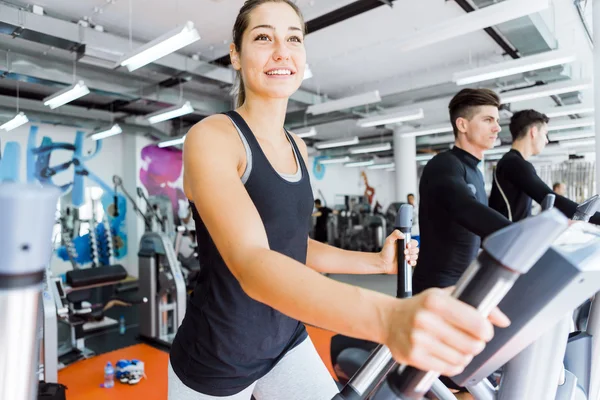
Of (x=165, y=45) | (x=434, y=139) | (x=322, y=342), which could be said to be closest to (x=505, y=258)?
(x=322, y=342)

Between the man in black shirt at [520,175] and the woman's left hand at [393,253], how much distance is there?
1.21 meters

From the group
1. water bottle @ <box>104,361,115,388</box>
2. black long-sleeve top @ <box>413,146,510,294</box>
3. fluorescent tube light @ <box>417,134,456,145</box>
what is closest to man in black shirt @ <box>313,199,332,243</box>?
fluorescent tube light @ <box>417,134,456,145</box>

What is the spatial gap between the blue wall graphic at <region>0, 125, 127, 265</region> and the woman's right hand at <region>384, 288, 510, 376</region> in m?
8.49

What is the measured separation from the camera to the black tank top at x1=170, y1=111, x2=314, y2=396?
3.39 ft

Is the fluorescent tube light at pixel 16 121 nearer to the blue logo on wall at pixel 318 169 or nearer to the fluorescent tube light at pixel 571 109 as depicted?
the fluorescent tube light at pixel 571 109

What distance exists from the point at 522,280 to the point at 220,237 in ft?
1.42

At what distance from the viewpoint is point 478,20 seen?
3924 millimetres

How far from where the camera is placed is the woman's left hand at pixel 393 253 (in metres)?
1.15

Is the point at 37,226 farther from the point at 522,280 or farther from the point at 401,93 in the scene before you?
the point at 401,93

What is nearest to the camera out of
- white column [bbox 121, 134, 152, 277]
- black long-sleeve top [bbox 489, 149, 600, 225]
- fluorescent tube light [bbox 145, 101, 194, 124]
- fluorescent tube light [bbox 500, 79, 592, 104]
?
black long-sleeve top [bbox 489, 149, 600, 225]

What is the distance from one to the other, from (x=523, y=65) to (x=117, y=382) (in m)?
5.16

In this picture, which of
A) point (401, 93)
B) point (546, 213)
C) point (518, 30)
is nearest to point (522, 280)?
point (546, 213)

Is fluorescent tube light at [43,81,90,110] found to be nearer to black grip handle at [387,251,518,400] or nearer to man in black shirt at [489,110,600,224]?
man in black shirt at [489,110,600,224]

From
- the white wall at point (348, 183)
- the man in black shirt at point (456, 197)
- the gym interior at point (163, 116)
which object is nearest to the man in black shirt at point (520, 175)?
the gym interior at point (163, 116)
